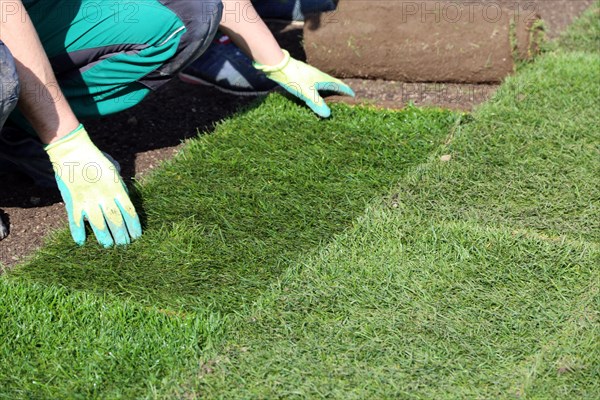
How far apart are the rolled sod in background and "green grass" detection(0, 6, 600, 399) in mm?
465

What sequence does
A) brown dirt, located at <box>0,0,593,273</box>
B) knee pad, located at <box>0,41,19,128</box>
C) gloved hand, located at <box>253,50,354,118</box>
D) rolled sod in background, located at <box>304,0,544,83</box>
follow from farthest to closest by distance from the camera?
rolled sod in background, located at <box>304,0,544,83</box>, gloved hand, located at <box>253,50,354,118</box>, brown dirt, located at <box>0,0,593,273</box>, knee pad, located at <box>0,41,19,128</box>

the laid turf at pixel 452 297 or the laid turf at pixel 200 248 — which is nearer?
the laid turf at pixel 452 297

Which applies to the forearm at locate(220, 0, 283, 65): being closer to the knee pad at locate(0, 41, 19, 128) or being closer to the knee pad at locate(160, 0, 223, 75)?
the knee pad at locate(160, 0, 223, 75)

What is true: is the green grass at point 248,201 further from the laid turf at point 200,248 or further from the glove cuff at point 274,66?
the glove cuff at point 274,66

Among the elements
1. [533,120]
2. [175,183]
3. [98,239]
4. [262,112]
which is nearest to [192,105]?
[262,112]

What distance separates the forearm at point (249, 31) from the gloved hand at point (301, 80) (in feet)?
0.11

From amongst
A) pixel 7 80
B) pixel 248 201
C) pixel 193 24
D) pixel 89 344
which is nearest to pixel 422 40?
pixel 193 24

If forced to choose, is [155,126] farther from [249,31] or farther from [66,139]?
[66,139]

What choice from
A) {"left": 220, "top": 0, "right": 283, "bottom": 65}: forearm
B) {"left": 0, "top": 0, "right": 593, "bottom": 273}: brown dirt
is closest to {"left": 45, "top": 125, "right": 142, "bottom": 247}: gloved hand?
{"left": 0, "top": 0, "right": 593, "bottom": 273}: brown dirt

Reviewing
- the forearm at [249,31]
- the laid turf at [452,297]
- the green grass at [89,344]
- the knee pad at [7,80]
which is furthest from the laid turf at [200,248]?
the knee pad at [7,80]

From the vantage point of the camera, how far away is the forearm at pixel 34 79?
2887mm

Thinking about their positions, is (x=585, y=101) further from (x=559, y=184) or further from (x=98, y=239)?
(x=98, y=239)

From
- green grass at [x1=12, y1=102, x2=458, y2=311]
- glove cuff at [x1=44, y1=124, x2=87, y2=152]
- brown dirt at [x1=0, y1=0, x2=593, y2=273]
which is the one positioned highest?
glove cuff at [x1=44, y1=124, x2=87, y2=152]

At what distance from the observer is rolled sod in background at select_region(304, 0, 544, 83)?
416cm
